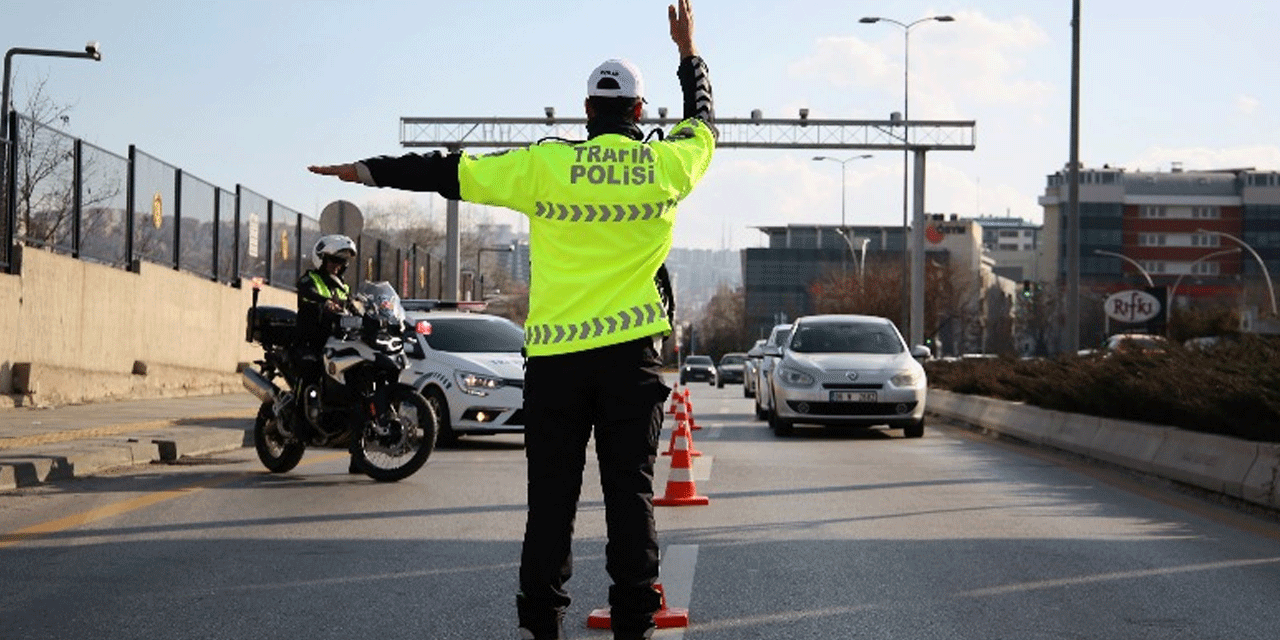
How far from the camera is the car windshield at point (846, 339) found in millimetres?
24250

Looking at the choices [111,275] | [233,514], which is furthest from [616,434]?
[111,275]

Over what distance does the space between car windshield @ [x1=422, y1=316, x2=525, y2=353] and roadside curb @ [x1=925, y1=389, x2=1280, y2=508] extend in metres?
5.93

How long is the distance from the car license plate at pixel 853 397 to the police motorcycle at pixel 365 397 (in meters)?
9.58

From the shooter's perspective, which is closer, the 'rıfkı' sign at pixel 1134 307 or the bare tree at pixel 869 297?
the 'rıfkı' sign at pixel 1134 307

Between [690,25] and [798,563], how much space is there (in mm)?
3378

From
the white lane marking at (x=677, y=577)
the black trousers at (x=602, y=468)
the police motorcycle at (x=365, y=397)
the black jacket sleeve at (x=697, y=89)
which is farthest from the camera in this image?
the police motorcycle at (x=365, y=397)

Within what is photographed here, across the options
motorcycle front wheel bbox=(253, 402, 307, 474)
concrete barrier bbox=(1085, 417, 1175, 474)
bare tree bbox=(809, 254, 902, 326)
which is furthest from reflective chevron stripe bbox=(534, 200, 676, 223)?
bare tree bbox=(809, 254, 902, 326)

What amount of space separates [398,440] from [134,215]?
14.8m

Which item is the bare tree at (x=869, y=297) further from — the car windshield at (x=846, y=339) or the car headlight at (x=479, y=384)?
the car headlight at (x=479, y=384)

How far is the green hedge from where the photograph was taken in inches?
533

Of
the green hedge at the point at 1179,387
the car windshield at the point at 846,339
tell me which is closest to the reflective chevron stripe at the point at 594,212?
the green hedge at the point at 1179,387

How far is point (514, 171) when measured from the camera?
240 inches

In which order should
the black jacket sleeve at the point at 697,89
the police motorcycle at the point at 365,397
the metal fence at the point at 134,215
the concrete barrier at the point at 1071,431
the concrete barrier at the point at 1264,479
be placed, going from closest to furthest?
the black jacket sleeve at the point at 697,89, the concrete barrier at the point at 1264,479, the police motorcycle at the point at 365,397, the concrete barrier at the point at 1071,431, the metal fence at the point at 134,215

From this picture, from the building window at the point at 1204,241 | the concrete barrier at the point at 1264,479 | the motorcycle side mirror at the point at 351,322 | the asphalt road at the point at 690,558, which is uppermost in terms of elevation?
the building window at the point at 1204,241
